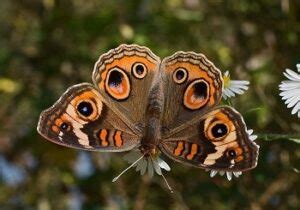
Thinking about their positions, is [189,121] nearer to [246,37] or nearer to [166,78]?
[166,78]

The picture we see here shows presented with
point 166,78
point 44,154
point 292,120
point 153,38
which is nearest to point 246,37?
point 153,38

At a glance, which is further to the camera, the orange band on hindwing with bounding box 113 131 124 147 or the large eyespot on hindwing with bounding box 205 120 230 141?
the orange band on hindwing with bounding box 113 131 124 147

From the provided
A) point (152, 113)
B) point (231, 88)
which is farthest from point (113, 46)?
point (152, 113)

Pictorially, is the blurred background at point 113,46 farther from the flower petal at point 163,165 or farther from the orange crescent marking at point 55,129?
the orange crescent marking at point 55,129

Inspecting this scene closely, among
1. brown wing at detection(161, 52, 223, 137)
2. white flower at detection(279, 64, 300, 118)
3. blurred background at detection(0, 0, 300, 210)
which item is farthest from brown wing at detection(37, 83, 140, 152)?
blurred background at detection(0, 0, 300, 210)

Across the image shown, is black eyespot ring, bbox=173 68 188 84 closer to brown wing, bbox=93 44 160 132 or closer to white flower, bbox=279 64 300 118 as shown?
brown wing, bbox=93 44 160 132

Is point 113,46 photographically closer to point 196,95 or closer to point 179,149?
point 196,95

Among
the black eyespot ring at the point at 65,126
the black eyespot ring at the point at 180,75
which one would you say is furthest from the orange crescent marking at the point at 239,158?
the black eyespot ring at the point at 65,126
